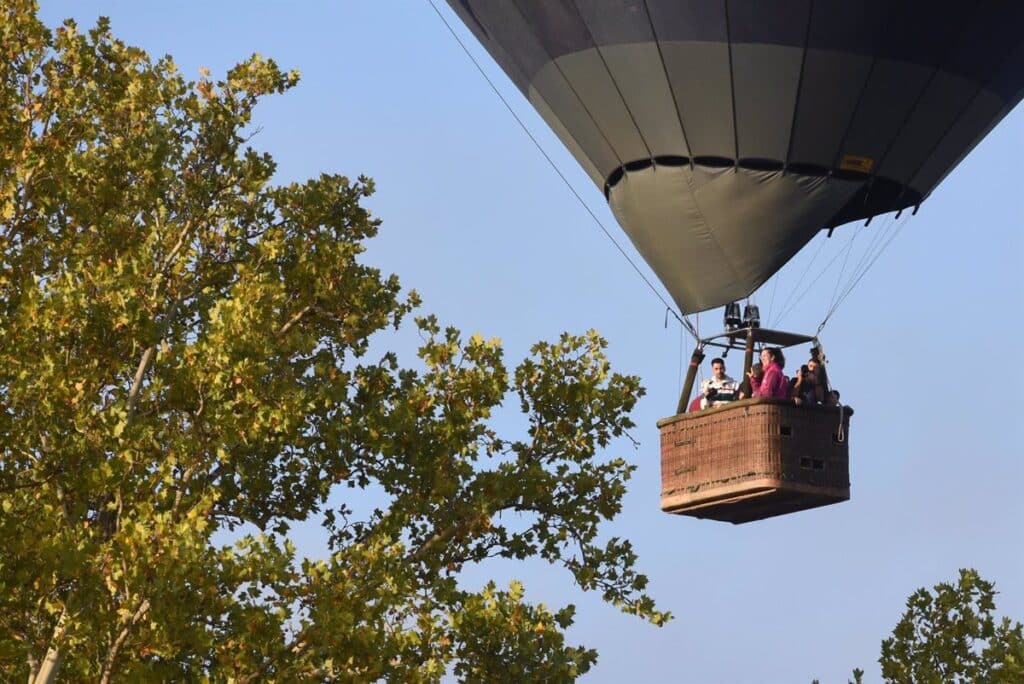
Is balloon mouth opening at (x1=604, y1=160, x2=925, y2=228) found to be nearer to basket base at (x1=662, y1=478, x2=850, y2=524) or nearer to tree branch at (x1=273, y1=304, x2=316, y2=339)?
basket base at (x1=662, y1=478, x2=850, y2=524)

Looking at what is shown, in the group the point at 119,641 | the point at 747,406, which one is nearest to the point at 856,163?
the point at 747,406

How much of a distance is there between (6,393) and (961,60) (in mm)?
11651

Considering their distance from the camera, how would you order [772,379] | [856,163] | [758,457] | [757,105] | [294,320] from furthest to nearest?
[856,163] → [757,105] → [772,379] → [758,457] → [294,320]

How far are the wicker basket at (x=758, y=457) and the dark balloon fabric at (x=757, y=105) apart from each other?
2709 millimetres

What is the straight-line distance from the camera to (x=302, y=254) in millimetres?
23078

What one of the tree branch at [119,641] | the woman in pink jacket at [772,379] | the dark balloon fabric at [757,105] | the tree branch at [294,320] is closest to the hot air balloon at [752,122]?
the dark balloon fabric at [757,105]

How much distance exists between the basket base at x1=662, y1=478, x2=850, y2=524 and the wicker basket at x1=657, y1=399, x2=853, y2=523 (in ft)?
0.03

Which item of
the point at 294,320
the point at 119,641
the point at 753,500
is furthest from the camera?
the point at 753,500

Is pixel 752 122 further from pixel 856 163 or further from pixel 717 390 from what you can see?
pixel 717 390

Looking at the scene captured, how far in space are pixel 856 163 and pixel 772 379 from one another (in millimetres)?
3251

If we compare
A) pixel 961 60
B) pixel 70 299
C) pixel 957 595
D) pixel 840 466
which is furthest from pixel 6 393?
pixel 957 595

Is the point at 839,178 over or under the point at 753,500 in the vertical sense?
over

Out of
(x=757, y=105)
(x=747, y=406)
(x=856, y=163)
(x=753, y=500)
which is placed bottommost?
(x=753, y=500)

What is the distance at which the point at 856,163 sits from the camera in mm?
26562
